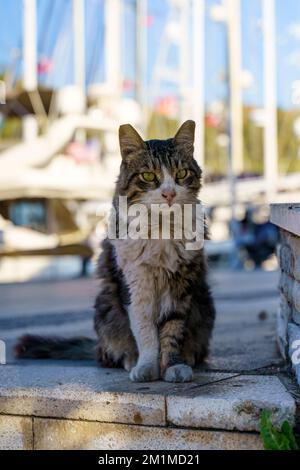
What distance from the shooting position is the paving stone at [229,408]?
2.32m

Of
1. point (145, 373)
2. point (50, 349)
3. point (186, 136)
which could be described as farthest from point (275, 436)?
point (50, 349)

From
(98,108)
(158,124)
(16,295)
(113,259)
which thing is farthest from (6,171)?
(113,259)

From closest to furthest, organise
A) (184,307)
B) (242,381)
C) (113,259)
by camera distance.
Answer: (242,381) < (184,307) < (113,259)

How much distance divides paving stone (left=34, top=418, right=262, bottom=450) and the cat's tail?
103 cm

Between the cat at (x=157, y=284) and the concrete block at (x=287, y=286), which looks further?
the concrete block at (x=287, y=286)

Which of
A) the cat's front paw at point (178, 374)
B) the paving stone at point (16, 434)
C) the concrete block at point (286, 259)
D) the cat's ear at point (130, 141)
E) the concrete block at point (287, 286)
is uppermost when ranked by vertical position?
the cat's ear at point (130, 141)

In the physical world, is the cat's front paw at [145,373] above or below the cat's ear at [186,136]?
below

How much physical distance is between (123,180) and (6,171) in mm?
16736

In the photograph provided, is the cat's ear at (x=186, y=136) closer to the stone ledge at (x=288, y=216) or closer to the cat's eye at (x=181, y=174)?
the cat's eye at (x=181, y=174)

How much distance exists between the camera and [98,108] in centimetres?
2550

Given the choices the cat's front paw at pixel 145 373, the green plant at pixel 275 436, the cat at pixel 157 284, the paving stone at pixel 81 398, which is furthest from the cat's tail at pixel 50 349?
the green plant at pixel 275 436

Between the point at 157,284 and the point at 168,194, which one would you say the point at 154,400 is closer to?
the point at 157,284

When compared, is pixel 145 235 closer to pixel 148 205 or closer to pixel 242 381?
pixel 148 205

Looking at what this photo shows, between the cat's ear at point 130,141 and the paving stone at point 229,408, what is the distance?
1133mm
